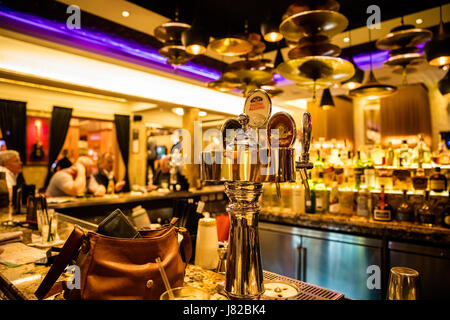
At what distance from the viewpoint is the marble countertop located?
2.33 metres

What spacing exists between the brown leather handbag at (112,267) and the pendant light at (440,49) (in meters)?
2.88

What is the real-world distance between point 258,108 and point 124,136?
29.0 ft

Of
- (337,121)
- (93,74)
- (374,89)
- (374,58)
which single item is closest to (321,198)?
(374,89)

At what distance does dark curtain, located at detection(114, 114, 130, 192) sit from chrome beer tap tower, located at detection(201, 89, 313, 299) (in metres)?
8.70

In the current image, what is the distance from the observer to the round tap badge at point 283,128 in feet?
3.14

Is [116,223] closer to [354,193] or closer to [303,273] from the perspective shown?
[303,273]

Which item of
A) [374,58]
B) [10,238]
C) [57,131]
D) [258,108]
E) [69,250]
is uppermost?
[374,58]

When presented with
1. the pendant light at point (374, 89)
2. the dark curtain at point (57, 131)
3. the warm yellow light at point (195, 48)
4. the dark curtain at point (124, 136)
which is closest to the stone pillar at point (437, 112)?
the pendant light at point (374, 89)

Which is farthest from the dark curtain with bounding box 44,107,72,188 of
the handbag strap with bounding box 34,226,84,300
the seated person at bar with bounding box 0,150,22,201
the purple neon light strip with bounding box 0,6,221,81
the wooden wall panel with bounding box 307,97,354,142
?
the handbag strap with bounding box 34,226,84,300

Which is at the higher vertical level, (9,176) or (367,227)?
(9,176)

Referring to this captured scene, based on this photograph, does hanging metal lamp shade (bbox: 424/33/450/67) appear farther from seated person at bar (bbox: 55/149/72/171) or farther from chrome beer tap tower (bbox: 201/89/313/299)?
seated person at bar (bbox: 55/149/72/171)

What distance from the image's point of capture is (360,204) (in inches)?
112

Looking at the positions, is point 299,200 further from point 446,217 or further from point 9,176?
point 9,176
